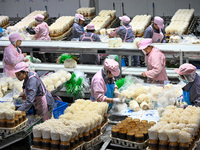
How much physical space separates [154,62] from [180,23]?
435 cm

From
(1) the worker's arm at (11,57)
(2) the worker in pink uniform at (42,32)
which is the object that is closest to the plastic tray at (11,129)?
(1) the worker's arm at (11,57)

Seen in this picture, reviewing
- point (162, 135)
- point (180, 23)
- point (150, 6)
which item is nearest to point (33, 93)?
point (162, 135)

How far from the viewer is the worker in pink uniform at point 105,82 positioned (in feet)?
17.4

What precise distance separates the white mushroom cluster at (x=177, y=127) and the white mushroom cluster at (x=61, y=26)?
709cm

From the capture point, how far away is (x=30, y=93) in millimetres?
5234

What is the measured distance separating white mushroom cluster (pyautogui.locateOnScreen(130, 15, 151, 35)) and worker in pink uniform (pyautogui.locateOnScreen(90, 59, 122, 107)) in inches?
189

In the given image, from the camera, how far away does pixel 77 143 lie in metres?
4.04

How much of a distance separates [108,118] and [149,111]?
660 mm

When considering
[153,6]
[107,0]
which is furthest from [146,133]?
[107,0]

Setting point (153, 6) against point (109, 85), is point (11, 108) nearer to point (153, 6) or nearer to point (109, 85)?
point (109, 85)

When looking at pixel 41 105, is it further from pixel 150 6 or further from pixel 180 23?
pixel 150 6

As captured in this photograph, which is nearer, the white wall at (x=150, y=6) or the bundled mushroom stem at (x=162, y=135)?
the bundled mushroom stem at (x=162, y=135)

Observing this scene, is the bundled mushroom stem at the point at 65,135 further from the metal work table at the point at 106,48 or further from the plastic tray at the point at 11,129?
the metal work table at the point at 106,48

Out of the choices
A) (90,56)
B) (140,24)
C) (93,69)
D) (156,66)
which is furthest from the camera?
(140,24)
